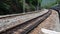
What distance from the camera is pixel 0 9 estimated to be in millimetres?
28578

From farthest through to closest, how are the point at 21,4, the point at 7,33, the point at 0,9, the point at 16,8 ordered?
the point at 21,4 < the point at 16,8 < the point at 0,9 < the point at 7,33

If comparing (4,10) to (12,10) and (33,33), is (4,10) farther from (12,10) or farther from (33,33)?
(33,33)

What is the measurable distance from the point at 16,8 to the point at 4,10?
6700 mm

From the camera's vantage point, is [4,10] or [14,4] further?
[14,4]

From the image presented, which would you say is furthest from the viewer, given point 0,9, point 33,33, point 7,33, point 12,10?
point 12,10

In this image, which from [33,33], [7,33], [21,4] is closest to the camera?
[7,33]

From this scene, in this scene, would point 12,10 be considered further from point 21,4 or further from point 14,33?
point 14,33

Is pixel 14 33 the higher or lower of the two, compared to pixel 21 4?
higher

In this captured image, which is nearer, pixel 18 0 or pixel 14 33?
pixel 14 33

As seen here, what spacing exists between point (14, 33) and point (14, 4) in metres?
29.8

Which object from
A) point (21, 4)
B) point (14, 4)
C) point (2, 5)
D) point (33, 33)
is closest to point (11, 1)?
point (14, 4)

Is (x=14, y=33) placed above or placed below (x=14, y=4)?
above

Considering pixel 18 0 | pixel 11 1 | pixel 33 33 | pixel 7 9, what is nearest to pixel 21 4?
pixel 18 0

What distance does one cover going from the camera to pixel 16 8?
3562cm
